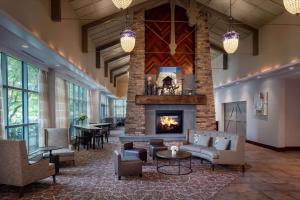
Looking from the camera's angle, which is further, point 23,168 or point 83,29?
point 83,29

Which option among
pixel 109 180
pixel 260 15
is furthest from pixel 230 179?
pixel 260 15

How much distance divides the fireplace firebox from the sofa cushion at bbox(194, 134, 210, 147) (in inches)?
122

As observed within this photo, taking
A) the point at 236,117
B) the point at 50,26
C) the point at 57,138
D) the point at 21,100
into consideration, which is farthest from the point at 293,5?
the point at 236,117

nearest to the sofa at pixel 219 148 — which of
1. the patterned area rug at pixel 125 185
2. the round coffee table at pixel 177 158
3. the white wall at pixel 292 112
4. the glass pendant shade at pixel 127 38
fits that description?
the patterned area rug at pixel 125 185

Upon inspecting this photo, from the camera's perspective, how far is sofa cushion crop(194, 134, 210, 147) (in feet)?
24.5

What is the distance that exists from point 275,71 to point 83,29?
22.1 ft

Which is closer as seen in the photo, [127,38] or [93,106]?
[127,38]

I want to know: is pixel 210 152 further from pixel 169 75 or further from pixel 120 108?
pixel 120 108

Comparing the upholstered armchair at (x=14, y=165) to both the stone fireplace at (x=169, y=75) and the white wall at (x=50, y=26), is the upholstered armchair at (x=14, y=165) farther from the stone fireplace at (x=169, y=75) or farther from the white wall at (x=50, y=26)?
the stone fireplace at (x=169, y=75)

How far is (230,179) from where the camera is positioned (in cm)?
567

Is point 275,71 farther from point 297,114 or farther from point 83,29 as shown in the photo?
point 83,29

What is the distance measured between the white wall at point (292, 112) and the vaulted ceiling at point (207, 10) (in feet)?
8.33

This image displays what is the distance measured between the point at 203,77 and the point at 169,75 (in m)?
1.49

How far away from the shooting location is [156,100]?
404 inches
